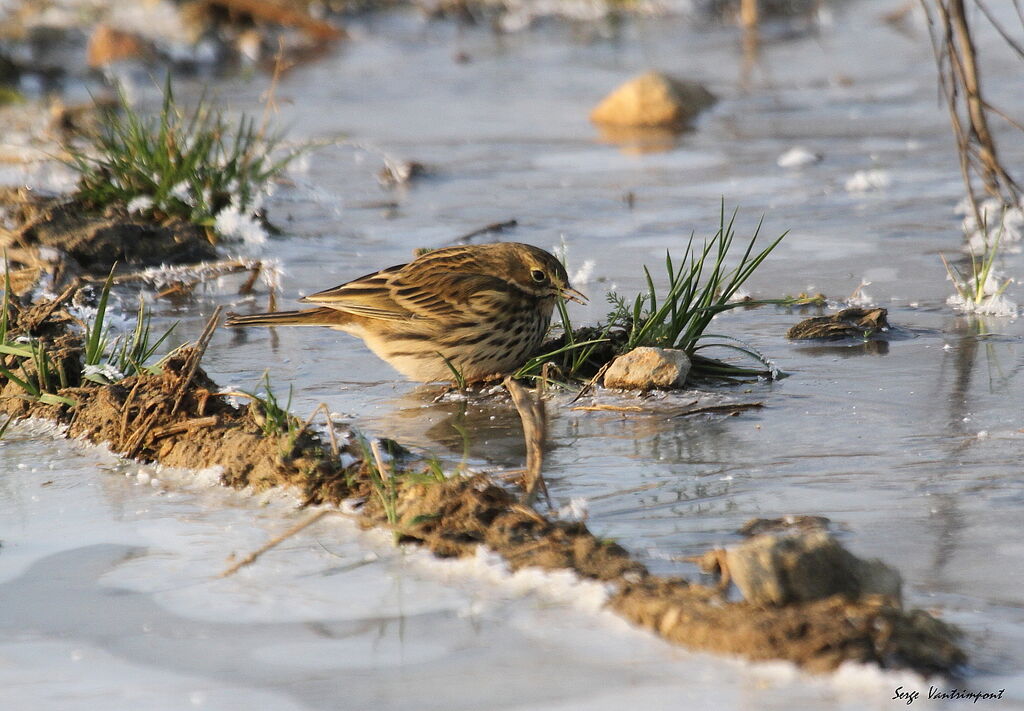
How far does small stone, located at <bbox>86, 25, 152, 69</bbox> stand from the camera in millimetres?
17297

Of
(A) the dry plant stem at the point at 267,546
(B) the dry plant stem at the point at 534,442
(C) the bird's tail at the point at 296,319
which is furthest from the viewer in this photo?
(C) the bird's tail at the point at 296,319

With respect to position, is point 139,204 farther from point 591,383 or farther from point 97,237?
point 591,383

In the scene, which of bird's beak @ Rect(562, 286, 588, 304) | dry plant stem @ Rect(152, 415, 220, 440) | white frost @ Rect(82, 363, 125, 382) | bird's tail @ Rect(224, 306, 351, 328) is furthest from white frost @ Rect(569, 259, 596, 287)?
dry plant stem @ Rect(152, 415, 220, 440)

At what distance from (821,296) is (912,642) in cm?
395

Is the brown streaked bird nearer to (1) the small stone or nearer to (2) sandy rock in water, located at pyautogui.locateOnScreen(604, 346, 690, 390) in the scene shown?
(2) sandy rock in water, located at pyautogui.locateOnScreen(604, 346, 690, 390)

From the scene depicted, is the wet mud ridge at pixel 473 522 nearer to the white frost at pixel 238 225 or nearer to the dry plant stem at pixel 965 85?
the white frost at pixel 238 225

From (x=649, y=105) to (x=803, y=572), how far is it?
9.73 metres

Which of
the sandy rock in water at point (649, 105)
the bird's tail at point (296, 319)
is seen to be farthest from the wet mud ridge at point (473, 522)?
the sandy rock in water at point (649, 105)

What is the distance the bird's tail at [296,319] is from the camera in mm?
6312

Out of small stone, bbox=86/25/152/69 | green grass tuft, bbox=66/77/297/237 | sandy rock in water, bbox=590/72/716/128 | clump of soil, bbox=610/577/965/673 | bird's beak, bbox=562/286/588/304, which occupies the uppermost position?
small stone, bbox=86/25/152/69

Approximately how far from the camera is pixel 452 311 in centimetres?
606

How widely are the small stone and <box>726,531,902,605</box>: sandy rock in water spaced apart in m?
15.4

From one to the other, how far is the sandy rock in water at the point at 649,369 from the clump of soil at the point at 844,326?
98 centimetres

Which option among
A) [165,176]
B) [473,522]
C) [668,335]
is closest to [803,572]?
[473,522]
